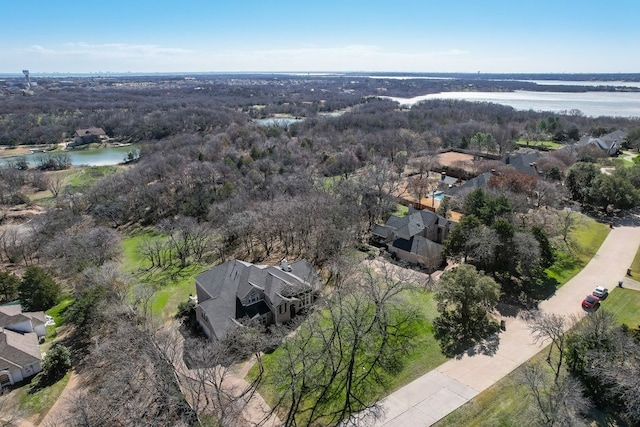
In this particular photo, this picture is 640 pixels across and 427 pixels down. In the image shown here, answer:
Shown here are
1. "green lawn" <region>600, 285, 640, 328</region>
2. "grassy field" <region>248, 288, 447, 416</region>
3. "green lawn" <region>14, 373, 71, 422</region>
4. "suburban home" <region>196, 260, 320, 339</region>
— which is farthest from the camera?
"suburban home" <region>196, 260, 320, 339</region>

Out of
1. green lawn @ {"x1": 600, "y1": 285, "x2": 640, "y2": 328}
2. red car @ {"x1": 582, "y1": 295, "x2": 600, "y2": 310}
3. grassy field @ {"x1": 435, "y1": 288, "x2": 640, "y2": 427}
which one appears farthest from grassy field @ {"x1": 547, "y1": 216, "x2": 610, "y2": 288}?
grassy field @ {"x1": 435, "y1": 288, "x2": 640, "y2": 427}

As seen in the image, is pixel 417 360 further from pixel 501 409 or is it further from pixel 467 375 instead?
pixel 501 409

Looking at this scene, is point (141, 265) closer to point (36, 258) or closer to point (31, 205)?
point (36, 258)

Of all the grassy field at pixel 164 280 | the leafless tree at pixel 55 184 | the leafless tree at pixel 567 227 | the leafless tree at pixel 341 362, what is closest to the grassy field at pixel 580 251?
the leafless tree at pixel 567 227

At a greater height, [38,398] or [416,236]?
[416,236]

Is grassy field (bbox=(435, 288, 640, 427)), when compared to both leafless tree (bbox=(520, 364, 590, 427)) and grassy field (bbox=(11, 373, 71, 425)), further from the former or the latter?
grassy field (bbox=(11, 373, 71, 425))

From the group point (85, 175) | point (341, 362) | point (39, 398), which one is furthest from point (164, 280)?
point (85, 175)
